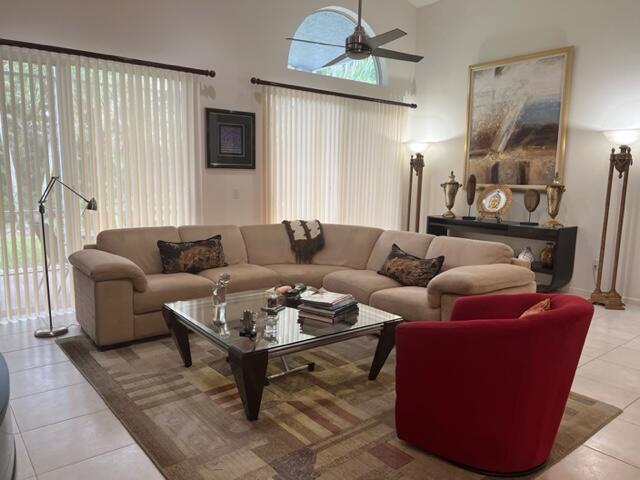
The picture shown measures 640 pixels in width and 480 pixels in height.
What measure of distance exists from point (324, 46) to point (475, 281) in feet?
13.0

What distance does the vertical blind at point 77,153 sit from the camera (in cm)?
385

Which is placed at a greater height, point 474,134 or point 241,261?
point 474,134

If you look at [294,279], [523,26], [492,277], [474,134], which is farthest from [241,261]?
[523,26]

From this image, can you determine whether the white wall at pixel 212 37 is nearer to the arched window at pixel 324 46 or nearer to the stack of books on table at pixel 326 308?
the arched window at pixel 324 46

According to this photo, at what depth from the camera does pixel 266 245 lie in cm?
481

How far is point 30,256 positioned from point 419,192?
15.0ft

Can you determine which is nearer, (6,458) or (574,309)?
(6,458)

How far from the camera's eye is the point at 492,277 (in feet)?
10.7

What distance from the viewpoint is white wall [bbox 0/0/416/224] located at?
13.2ft

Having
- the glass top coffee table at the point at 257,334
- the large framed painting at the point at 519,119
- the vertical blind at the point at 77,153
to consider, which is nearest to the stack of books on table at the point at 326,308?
the glass top coffee table at the point at 257,334

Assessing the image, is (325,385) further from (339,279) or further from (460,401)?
(339,279)

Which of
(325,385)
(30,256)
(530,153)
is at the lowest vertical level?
(325,385)

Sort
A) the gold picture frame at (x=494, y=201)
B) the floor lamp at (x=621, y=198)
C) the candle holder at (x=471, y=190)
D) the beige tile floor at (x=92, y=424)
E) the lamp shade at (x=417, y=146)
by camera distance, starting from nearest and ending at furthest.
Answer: the beige tile floor at (x=92, y=424), the floor lamp at (x=621, y=198), the gold picture frame at (x=494, y=201), the candle holder at (x=471, y=190), the lamp shade at (x=417, y=146)

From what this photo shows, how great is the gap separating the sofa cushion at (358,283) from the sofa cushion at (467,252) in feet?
1.53
